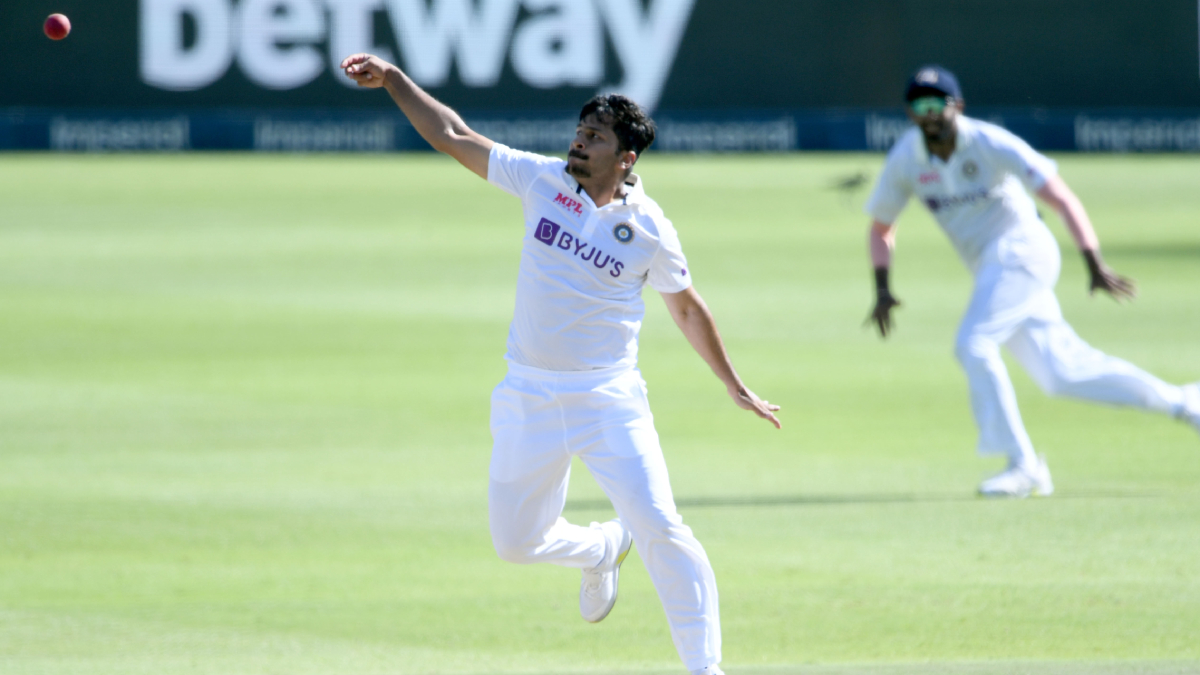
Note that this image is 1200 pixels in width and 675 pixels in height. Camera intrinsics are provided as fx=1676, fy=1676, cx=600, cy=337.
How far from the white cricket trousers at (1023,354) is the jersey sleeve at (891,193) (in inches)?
21.6

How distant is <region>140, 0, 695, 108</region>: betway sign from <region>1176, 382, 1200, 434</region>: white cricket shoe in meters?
23.7

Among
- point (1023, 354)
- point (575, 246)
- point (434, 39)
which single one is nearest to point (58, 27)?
point (575, 246)

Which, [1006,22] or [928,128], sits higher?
[928,128]

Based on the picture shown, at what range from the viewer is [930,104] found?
8789 millimetres

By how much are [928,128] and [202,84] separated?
24767 millimetres

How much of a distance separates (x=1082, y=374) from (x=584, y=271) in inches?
162

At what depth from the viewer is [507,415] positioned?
5727mm

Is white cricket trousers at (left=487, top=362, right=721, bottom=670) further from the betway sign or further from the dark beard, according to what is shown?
the betway sign

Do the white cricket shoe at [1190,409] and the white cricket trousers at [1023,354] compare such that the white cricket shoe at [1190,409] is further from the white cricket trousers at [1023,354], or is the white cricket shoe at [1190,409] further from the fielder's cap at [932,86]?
the fielder's cap at [932,86]

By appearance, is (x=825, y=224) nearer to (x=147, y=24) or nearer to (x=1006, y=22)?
(x=1006, y=22)

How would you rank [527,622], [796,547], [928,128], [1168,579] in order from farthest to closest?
[928,128]
[796,547]
[1168,579]
[527,622]

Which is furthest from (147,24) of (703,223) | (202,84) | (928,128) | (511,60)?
(928,128)

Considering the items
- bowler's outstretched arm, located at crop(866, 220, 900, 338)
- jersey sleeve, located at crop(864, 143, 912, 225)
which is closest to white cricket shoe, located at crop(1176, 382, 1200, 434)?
bowler's outstretched arm, located at crop(866, 220, 900, 338)

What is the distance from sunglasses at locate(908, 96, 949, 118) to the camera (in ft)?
28.8
